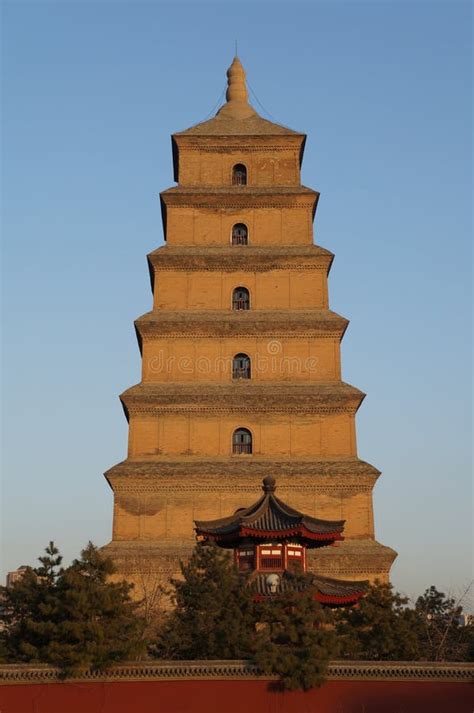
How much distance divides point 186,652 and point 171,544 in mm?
9118

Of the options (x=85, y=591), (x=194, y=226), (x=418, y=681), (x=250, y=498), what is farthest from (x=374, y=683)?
(x=194, y=226)

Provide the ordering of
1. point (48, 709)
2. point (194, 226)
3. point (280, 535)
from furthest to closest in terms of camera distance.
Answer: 1. point (194, 226)
2. point (280, 535)
3. point (48, 709)

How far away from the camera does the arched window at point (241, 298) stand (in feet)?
112

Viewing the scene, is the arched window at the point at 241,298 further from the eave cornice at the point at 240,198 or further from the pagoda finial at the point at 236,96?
the pagoda finial at the point at 236,96

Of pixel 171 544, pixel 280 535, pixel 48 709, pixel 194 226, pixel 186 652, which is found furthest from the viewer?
pixel 194 226

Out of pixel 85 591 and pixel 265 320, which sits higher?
pixel 265 320

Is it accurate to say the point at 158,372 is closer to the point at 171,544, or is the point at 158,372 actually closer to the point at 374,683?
the point at 171,544

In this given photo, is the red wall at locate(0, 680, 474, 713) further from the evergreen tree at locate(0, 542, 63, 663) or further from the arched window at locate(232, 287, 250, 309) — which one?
the arched window at locate(232, 287, 250, 309)

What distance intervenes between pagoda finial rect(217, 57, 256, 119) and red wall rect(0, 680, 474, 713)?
23660 mm

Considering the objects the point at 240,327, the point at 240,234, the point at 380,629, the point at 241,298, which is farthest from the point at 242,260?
the point at 380,629

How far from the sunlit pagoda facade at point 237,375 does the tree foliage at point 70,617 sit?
841cm

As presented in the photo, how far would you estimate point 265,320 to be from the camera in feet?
109

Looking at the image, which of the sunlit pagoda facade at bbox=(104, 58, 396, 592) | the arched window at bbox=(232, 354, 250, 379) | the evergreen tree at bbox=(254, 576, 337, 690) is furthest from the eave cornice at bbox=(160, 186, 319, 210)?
the evergreen tree at bbox=(254, 576, 337, 690)

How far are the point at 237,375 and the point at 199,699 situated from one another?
→ 1436 centimetres
